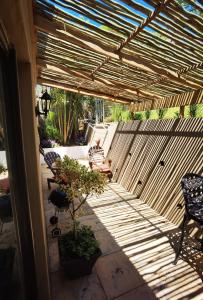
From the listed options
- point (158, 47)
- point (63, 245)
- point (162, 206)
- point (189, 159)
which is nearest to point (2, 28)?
point (158, 47)

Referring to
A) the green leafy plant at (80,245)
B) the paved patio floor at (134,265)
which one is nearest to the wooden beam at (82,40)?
the green leafy plant at (80,245)

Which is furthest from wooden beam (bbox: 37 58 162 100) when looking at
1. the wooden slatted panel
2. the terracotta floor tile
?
the terracotta floor tile

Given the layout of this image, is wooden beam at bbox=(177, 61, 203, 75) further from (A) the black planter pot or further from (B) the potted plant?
(A) the black planter pot

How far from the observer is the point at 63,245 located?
97.3 inches

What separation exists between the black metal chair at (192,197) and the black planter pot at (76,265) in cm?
119

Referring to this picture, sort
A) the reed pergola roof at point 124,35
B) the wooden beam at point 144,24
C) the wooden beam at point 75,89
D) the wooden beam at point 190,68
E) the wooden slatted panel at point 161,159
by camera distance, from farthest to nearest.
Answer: the wooden beam at point 75,89
the wooden slatted panel at point 161,159
the wooden beam at point 190,68
the reed pergola roof at point 124,35
the wooden beam at point 144,24

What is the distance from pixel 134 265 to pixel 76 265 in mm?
840

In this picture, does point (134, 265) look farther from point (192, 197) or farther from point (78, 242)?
point (192, 197)

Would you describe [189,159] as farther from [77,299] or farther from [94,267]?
[77,299]

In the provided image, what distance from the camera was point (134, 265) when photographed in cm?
266

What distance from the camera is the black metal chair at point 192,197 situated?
2477 mm

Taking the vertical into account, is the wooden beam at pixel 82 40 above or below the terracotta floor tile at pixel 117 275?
above

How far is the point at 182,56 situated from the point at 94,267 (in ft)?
10.2

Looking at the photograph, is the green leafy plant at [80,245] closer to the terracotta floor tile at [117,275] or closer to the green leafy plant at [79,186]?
the green leafy plant at [79,186]
